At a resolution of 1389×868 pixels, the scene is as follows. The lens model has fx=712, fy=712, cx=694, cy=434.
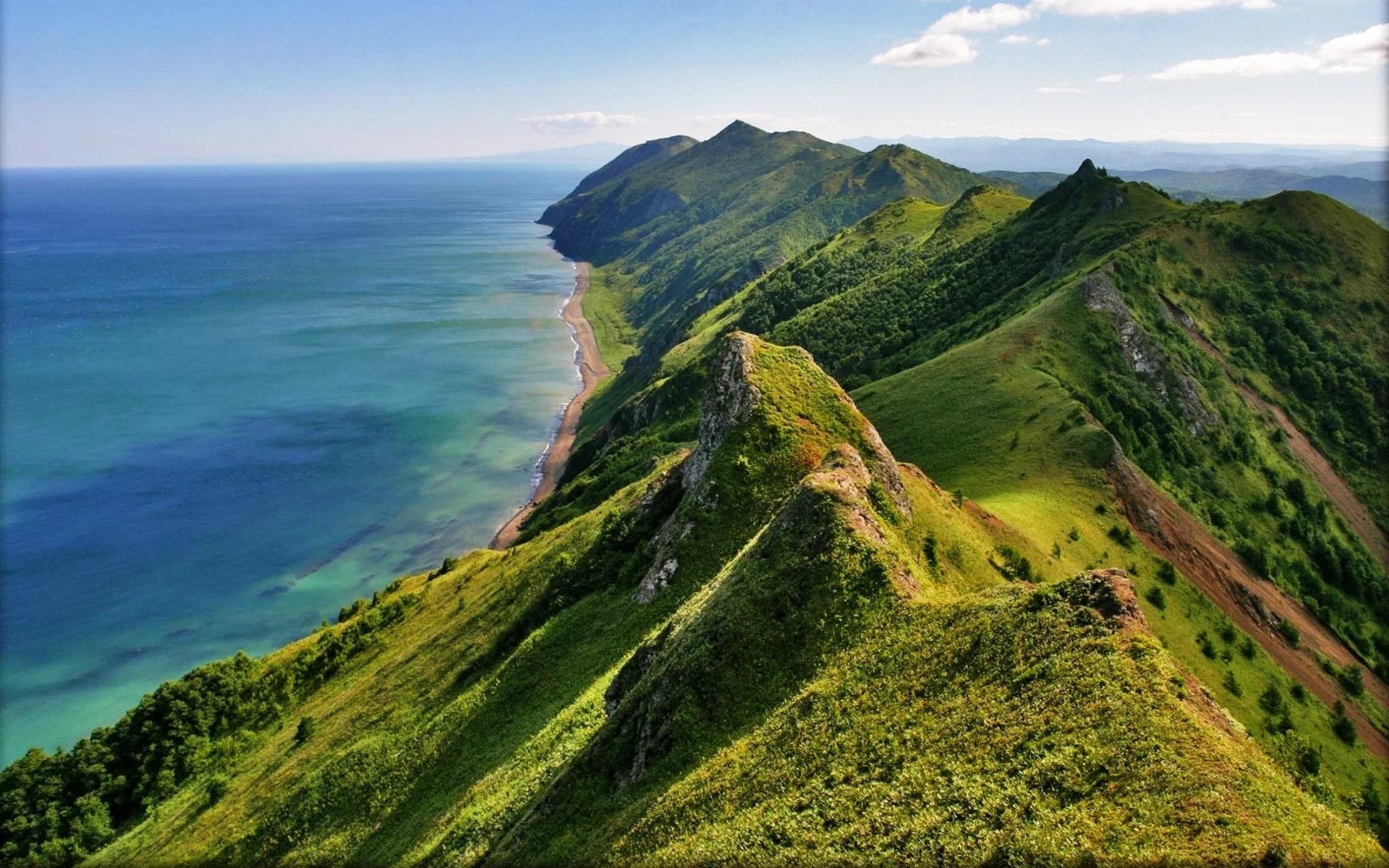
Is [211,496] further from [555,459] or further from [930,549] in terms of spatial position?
[930,549]

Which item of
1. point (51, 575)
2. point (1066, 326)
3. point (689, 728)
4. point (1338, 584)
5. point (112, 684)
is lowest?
point (112, 684)

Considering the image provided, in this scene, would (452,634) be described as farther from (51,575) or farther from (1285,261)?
(1285,261)

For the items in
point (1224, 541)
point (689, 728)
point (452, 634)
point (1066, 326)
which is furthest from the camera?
point (1066, 326)

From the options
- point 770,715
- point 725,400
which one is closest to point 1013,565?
point 725,400

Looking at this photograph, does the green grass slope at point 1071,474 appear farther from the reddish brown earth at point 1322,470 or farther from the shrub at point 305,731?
the shrub at point 305,731

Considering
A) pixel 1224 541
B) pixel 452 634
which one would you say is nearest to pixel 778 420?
pixel 452 634

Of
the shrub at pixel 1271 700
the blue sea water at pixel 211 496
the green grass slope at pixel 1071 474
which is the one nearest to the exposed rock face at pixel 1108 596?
the green grass slope at pixel 1071 474
